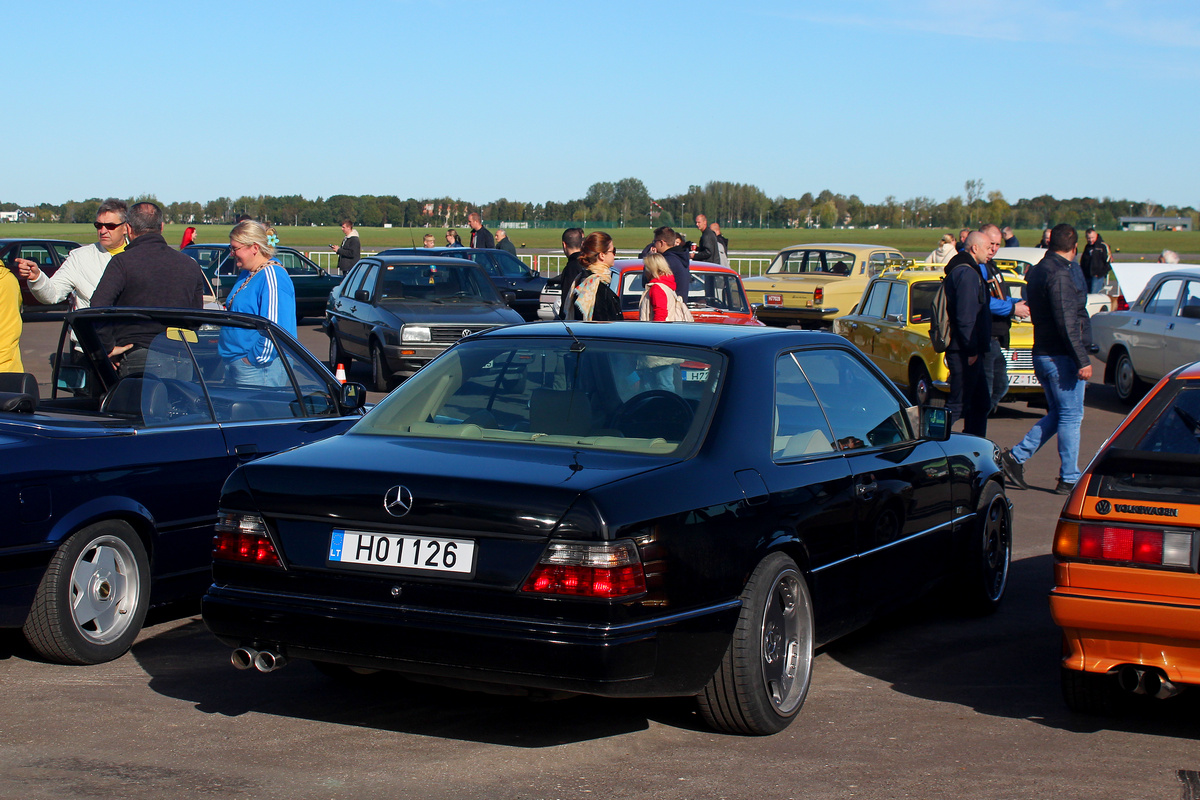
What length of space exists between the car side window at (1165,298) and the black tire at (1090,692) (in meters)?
11.3

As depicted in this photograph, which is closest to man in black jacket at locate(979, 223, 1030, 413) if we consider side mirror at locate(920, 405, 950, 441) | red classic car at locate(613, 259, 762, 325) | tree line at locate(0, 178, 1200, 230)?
red classic car at locate(613, 259, 762, 325)

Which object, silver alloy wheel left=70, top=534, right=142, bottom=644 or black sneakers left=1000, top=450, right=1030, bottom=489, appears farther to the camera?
black sneakers left=1000, top=450, right=1030, bottom=489

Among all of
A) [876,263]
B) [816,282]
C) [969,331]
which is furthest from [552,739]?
[876,263]

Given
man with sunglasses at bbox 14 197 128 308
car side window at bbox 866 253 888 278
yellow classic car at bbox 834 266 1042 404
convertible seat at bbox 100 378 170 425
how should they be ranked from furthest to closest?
car side window at bbox 866 253 888 278
yellow classic car at bbox 834 266 1042 404
man with sunglasses at bbox 14 197 128 308
convertible seat at bbox 100 378 170 425

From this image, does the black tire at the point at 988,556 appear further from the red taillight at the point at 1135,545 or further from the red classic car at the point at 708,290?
the red classic car at the point at 708,290

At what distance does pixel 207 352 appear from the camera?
6.09 m

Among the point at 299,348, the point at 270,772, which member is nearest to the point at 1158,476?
the point at 270,772

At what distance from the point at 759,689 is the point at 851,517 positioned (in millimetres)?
962

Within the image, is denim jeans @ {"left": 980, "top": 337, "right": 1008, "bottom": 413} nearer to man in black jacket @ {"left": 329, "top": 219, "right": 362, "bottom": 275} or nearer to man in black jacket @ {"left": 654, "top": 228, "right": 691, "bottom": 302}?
man in black jacket @ {"left": 654, "top": 228, "right": 691, "bottom": 302}

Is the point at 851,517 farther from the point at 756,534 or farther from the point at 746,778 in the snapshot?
the point at 746,778

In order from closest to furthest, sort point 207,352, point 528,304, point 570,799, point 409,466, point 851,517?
point 570,799 → point 409,466 → point 851,517 → point 207,352 → point 528,304

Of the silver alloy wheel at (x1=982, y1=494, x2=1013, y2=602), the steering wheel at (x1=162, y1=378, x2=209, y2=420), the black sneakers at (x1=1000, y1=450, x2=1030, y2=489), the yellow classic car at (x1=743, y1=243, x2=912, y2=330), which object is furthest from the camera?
the yellow classic car at (x1=743, y1=243, x2=912, y2=330)

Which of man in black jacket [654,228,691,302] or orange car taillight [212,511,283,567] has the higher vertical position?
man in black jacket [654,228,691,302]

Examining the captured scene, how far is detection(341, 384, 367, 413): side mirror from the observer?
6.54 metres
